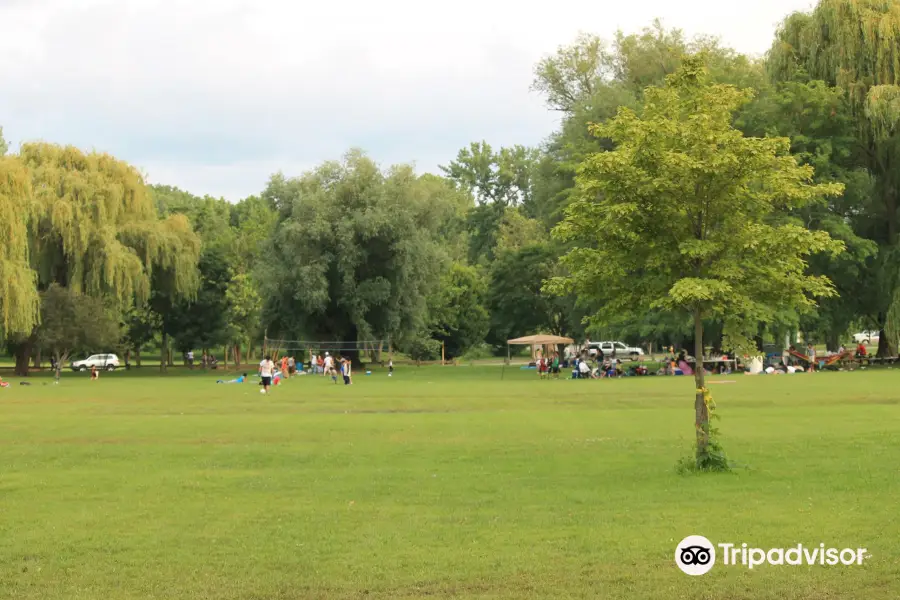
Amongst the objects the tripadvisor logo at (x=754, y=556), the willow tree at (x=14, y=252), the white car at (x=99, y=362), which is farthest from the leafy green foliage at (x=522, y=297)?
the tripadvisor logo at (x=754, y=556)

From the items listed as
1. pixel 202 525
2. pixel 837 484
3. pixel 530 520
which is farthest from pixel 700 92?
pixel 202 525

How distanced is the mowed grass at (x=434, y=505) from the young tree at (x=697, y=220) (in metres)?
2.43

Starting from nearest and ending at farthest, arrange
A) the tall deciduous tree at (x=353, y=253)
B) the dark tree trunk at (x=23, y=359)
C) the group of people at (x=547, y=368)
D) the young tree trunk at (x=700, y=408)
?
the young tree trunk at (x=700, y=408), the group of people at (x=547, y=368), the dark tree trunk at (x=23, y=359), the tall deciduous tree at (x=353, y=253)

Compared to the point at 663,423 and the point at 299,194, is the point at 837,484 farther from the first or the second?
the point at 299,194

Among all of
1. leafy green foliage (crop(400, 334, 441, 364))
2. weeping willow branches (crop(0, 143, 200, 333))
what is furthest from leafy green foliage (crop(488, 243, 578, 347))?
weeping willow branches (crop(0, 143, 200, 333))

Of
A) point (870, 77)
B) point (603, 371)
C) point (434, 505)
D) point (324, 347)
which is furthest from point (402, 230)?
point (434, 505)

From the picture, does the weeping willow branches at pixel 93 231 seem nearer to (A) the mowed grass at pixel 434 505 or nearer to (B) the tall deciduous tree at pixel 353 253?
(B) the tall deciduous tree at pixel 353 253

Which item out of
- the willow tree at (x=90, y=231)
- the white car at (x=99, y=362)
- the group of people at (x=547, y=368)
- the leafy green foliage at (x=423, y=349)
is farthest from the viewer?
the white car at (x=99, y=362)

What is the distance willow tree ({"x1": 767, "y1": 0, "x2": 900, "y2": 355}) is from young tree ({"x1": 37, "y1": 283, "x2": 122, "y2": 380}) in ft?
127

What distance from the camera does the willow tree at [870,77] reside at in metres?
45.6

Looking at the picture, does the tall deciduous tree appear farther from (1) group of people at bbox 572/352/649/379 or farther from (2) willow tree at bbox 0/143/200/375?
(1) group of people at bbox 572/352/649/379

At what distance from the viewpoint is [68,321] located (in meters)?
49.9

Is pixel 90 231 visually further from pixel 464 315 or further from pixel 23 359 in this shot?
pixel 464 315

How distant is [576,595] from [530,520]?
291 cm
